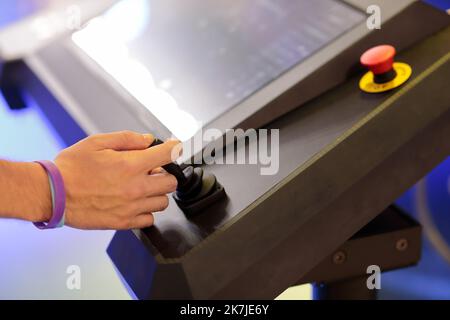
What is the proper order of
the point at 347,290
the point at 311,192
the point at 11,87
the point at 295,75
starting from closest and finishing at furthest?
the point at 311,192 → the point at 295,75 → the point at 347,290 → the point at 11,87

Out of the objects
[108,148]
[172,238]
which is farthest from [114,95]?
[172,238]

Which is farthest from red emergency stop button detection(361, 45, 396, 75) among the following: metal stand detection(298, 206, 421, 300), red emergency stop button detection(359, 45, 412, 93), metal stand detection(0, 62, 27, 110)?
metal stand detection(0, 62, 27, 110)

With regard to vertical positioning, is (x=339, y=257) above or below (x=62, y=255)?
above

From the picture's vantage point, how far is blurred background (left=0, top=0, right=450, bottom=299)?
1465mm

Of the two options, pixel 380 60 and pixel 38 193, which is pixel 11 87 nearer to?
pixel 38 193

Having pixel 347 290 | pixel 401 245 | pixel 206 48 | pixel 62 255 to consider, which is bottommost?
pixel 62 255

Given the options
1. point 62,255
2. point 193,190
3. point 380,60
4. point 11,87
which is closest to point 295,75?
point 380,60

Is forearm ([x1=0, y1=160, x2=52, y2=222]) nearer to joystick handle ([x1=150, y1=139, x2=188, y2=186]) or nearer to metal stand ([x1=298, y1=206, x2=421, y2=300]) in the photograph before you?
joystick handle ([x1=150, y1=139, x2=188, y2=186])

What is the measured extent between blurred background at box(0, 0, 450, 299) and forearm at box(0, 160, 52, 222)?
76 centimetres

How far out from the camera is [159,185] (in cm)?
71

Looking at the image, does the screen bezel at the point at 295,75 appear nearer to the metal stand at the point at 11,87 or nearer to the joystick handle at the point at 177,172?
the joystick handle at the point at 177,172

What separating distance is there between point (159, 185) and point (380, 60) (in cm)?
31

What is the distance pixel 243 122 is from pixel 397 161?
20 centimetres

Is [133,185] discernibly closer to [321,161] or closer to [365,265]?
[321,161]
